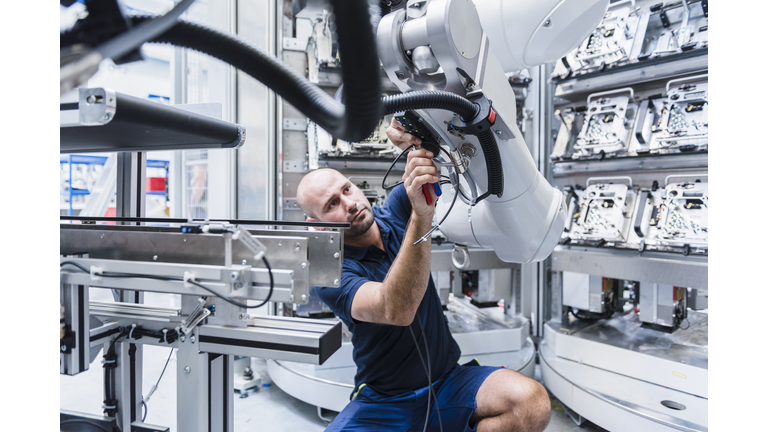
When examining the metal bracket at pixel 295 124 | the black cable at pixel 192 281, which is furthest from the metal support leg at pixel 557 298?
the black cable at pixel 192 281

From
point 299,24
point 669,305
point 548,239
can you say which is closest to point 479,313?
point 669,305

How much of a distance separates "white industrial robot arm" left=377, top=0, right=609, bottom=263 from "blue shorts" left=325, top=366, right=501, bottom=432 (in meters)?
0.59

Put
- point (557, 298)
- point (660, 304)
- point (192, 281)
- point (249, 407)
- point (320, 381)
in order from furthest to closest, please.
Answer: point (557, 298)
point (660, 304)
point (249, 407)
point (320, 381)
point (192, 281)

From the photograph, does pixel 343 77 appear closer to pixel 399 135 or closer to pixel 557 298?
pixel 399 135

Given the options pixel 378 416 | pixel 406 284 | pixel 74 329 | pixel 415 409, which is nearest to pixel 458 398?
pixel 415 409

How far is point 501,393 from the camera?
1.51 m

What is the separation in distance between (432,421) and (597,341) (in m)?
1.68

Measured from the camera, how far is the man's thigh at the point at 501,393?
1485 mm

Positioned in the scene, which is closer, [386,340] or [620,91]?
[386,340]

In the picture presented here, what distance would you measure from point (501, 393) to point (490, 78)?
1.15 metres

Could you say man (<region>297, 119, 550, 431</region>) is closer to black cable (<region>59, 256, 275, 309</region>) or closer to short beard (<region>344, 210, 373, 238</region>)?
short beard (<region>344, 210, 373, 238</region>)

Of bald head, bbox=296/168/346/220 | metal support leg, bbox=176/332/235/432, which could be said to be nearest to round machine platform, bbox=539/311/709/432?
bald head, bbox=296/168/346/220

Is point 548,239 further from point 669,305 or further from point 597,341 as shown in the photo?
point 669,305
